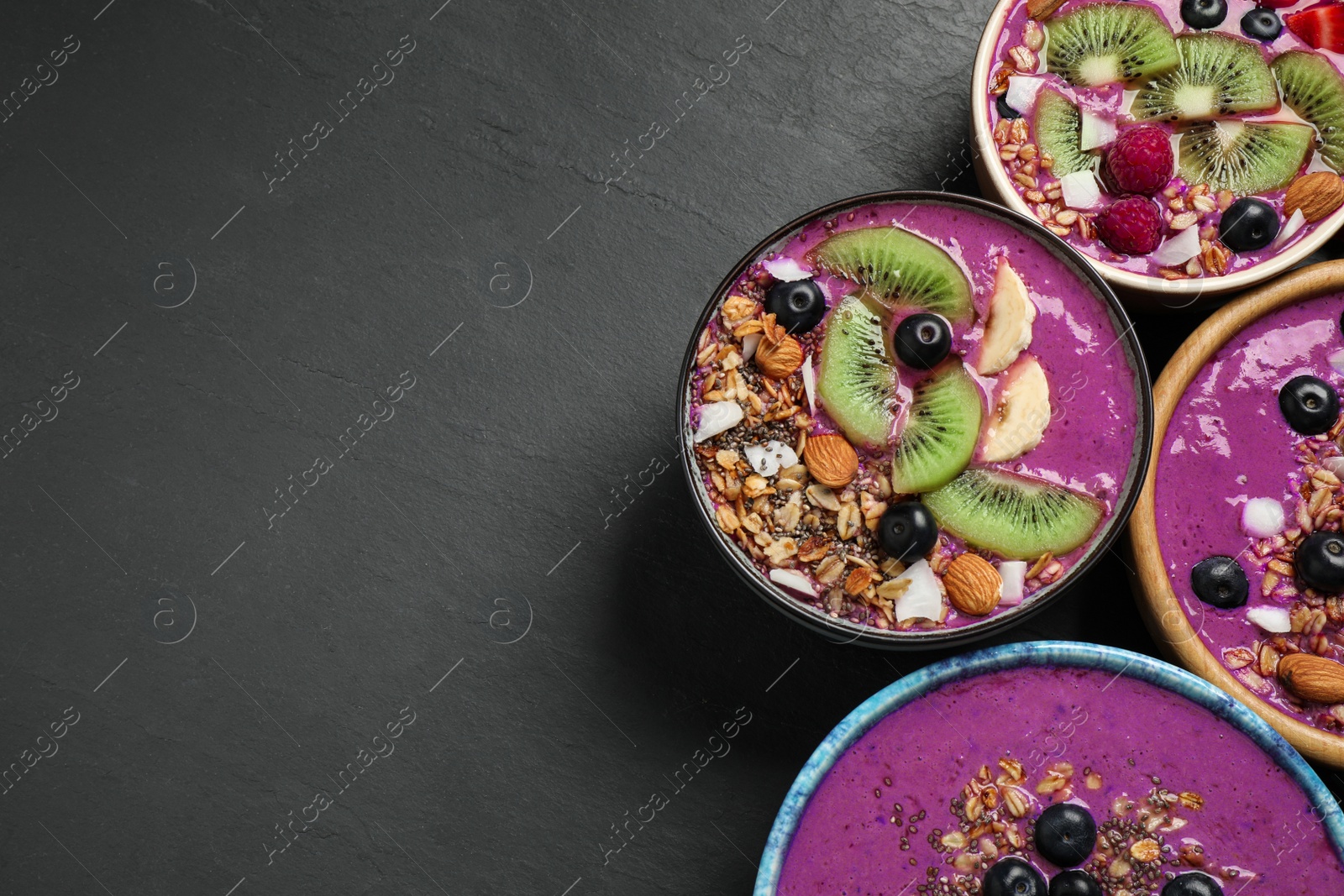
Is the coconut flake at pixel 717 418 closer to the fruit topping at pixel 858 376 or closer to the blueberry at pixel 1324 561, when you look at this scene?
the fruit topping at pixel 858 376

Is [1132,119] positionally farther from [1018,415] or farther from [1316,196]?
[1018,415]

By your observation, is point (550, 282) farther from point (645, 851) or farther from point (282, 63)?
point (645, 851)

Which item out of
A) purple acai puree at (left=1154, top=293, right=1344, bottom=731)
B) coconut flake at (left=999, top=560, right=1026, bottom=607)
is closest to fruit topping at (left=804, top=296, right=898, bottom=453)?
coconut flake at (left=999, top=560, right=1026, bottom=607)

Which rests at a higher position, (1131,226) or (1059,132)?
(1059,132)

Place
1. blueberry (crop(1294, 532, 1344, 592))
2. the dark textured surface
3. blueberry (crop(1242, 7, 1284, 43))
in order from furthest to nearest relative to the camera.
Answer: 1. the dark textured surface
2. blueberry (crop(1242, 7, 1284, 43))
3. blueberry (crop(1294, 532, 1344, 592))

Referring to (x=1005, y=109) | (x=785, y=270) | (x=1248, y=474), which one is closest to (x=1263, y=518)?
(x=1248, y=474)

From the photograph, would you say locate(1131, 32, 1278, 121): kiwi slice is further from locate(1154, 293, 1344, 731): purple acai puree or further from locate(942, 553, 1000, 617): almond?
locate(942, 553, 1000, 617): almond

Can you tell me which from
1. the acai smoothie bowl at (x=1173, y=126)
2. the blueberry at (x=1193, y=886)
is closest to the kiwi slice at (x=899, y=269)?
the acai smoothie bowl at (x=1173, y=126)
